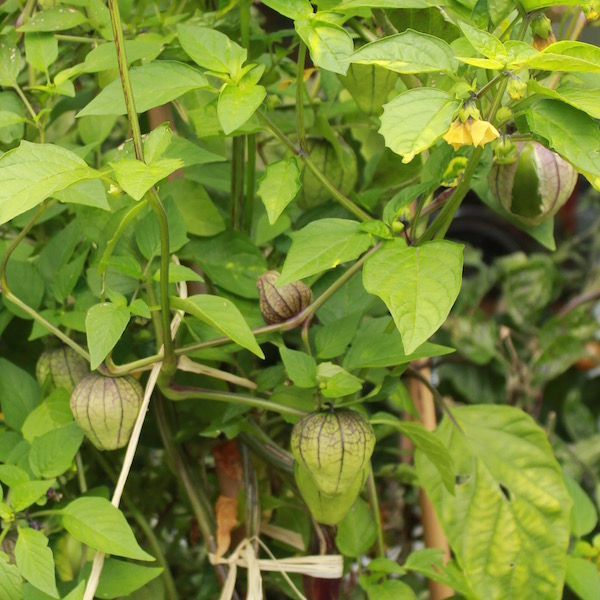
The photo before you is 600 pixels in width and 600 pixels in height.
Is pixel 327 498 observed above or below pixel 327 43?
below

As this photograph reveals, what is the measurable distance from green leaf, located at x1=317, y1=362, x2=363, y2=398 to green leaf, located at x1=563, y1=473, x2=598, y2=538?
1.08 ft

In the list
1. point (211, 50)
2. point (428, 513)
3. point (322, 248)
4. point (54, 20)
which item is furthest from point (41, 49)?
point (428, 513)

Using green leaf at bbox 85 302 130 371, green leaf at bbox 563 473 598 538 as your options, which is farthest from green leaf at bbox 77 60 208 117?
green leaf at bbox 563 473 598 538

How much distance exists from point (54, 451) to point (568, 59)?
14.1 inches

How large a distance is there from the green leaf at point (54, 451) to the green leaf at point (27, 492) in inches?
0.5

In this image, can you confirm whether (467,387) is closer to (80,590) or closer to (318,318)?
(318,318)

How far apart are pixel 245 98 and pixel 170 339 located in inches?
5.7

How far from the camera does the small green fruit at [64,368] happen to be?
1.80 feet

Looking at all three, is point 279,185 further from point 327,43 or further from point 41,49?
point 41,49

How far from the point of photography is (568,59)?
35 cm

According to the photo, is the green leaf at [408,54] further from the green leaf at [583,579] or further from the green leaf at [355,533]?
the green leaf at [583,579]

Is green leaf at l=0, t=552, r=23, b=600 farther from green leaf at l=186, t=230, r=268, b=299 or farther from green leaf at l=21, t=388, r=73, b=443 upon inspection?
green leaf at l=186, t=230, r=268, b=299

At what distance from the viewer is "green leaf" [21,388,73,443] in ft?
1.75

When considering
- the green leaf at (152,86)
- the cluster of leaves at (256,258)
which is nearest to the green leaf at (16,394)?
the cluster of leaves at (256,258)
